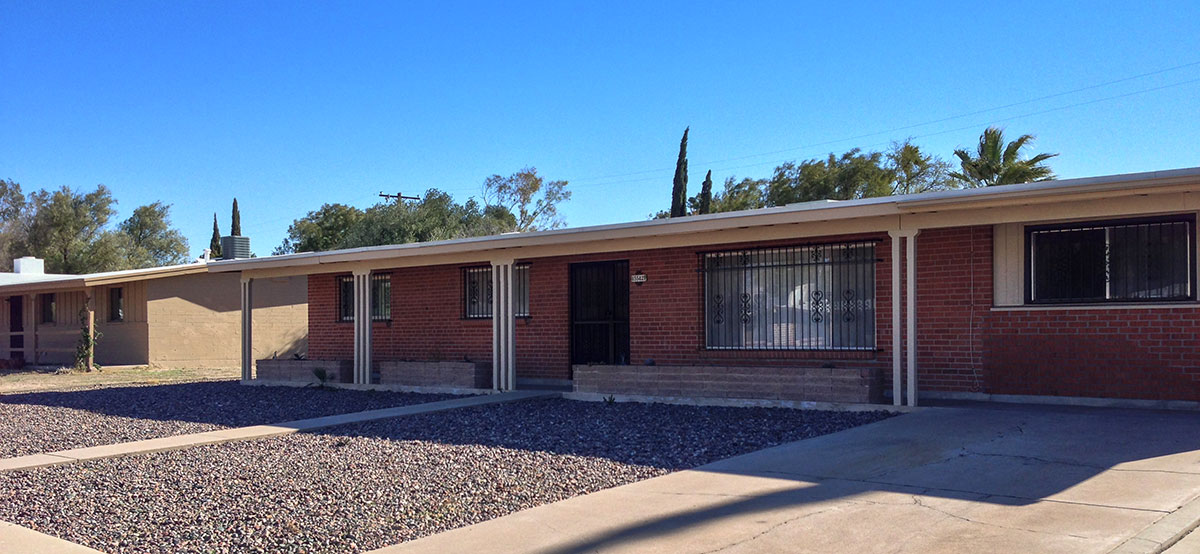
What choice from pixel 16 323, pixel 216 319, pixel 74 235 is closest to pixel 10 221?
pixel 74 235

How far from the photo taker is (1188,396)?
34.5 ft

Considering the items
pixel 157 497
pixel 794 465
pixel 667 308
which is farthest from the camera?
pixel 667 308

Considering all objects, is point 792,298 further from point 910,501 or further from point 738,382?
point 910,501

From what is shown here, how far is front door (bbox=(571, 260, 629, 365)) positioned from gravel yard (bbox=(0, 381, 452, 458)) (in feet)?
8.07

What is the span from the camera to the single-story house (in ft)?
34.9

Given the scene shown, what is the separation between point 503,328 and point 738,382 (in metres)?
4.19

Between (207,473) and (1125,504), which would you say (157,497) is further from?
(1125,504)

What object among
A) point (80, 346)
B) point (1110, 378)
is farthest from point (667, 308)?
point (80, 346)

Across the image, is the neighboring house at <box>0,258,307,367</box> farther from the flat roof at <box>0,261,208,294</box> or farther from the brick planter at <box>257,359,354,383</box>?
the brick planter at <box>257,359,354,383</box>

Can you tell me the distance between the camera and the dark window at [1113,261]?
1062 centimetres

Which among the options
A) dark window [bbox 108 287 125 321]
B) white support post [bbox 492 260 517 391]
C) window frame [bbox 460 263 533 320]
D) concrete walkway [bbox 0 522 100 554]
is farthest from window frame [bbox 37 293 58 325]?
concrete walkway [bbox 0 522 100 554]

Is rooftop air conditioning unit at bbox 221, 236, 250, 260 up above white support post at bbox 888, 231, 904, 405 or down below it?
above

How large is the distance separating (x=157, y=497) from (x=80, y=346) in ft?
61.9

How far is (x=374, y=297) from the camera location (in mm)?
19234
